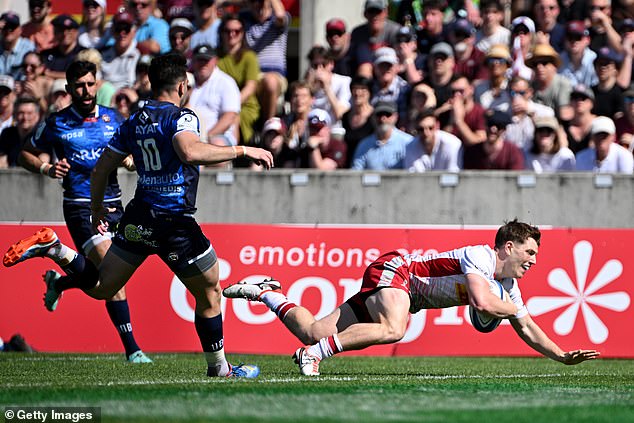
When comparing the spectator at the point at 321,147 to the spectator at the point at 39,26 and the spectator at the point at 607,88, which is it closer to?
the spectator at the point at 607,88

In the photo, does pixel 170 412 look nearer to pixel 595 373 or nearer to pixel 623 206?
pixel 595 373

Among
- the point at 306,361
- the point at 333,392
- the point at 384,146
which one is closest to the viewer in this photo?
the point at 333,392

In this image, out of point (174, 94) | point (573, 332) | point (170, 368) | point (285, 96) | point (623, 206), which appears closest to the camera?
point (174, 94)

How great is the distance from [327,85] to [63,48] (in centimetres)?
421

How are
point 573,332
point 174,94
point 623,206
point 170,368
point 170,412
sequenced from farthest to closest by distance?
→ point 623,206 < point 573,332 < point 170,368 < point 174,94 < point 170,412

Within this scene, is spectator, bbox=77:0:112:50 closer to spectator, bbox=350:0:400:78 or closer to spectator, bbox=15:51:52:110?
spectator, bbox=15:51:52:110

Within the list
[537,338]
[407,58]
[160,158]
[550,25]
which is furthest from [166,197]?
[550,25]

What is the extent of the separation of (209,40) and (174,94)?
8.58 metres

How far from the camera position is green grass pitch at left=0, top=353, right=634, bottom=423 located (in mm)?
6793

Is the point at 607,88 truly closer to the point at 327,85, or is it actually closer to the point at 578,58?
the point at 578,58

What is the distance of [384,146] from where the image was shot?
15508 millimetres

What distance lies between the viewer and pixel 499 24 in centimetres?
1750

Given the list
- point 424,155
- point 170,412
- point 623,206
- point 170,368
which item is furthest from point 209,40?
point 170,412

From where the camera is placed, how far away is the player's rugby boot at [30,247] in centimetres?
997
